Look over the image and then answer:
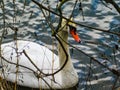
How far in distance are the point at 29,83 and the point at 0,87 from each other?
2.74 m

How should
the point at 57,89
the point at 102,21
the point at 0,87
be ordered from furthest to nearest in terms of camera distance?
the point at 102,21
the point at 57,89
the point at 0,87

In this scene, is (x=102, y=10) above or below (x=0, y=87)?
below

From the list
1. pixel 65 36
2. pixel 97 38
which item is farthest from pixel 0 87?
pixel 97 38

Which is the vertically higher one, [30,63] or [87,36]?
[30,63]

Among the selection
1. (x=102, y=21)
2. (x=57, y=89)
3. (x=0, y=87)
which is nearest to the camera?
(x=0, y=87)

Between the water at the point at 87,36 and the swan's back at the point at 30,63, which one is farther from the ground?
the swan's back at the point at 30,63

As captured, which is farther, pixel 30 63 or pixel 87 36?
pixel 87 36

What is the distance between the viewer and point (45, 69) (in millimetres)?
5621

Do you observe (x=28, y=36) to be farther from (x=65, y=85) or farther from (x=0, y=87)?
(x=0, y=87)

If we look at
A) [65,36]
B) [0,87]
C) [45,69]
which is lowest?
[45,69]

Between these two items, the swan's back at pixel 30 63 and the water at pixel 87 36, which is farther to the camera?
the water at pixel 87 36

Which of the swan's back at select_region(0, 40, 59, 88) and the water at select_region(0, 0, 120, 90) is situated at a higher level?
the swan's back at select_region(0, 40, 59, 88)

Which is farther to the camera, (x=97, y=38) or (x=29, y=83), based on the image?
(x=97, y=38)

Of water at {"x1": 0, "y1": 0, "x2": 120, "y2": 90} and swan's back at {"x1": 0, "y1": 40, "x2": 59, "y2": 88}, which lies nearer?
swan's back at {"x1": 0, "y1": 40, "x2": 59, "y2": 88}
